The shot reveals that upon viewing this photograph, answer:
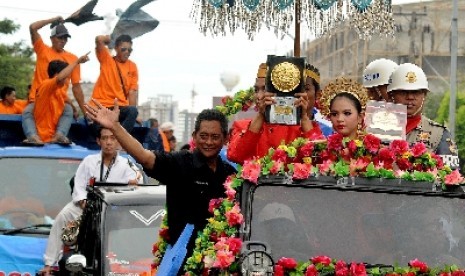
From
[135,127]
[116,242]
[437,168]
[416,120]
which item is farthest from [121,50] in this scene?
[437,168]

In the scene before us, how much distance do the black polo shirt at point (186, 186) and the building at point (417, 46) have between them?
54593mm

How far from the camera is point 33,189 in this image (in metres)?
11.2

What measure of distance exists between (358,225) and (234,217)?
2.18ft

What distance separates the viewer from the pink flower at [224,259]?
5.93m

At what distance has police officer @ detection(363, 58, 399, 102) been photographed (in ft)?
28.0

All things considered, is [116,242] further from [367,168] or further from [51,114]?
[51,114]

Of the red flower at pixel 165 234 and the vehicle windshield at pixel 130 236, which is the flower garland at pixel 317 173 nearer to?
the red flower at pixel 165 234

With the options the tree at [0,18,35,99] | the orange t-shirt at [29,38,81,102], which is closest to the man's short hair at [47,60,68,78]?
the orange t-shirt at [29,38,81,102]

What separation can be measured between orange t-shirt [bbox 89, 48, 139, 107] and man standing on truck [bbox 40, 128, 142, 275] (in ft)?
10.8

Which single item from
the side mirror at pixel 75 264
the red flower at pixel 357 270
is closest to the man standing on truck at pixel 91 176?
the side mirror at pixel 75 264

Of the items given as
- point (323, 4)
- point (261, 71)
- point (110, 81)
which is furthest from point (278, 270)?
point (110, 81)

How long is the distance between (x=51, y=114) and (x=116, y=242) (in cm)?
475

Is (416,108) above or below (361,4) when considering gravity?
below

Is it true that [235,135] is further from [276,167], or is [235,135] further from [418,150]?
[418,150]
